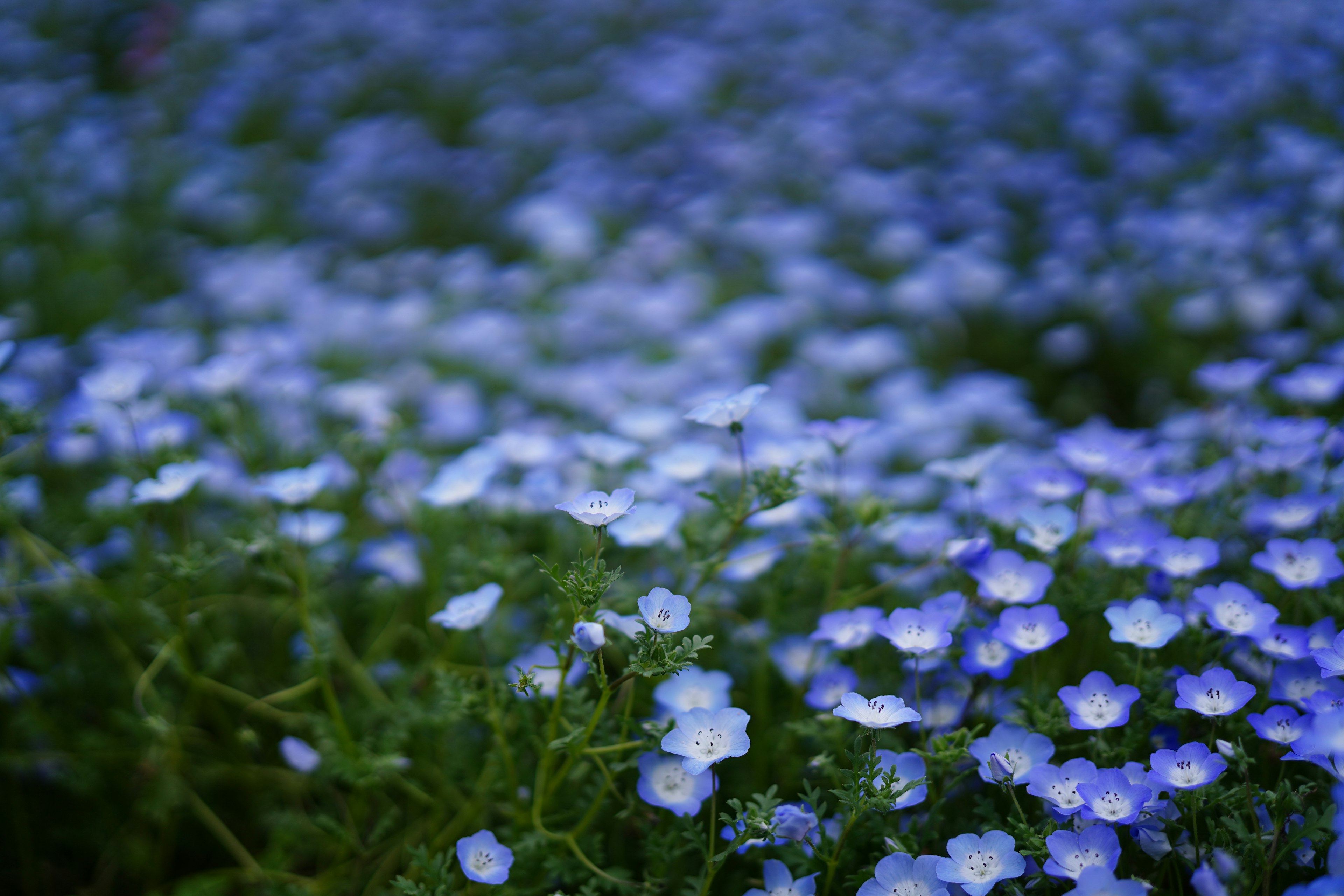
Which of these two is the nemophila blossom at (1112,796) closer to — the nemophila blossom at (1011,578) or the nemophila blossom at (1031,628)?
the nemophila blossom at (1031,628)

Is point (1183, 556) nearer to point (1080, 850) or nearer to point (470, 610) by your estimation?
point (1080, 850)

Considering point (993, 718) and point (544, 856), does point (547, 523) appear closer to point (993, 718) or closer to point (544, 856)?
point (544, 856)

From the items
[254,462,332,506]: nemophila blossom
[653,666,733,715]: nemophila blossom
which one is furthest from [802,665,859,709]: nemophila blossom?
[254,462,332,506]: nemophila blossom

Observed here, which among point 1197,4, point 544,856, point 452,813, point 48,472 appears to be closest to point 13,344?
point 48,472

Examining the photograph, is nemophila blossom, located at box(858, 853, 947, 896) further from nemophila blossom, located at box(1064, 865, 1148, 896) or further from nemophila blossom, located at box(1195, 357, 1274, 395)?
nemophila blossom, located at box(1195, 357, 1274, 395)

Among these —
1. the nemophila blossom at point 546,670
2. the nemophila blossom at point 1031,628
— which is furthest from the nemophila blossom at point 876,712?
the nemophila blossom at point 546,670
